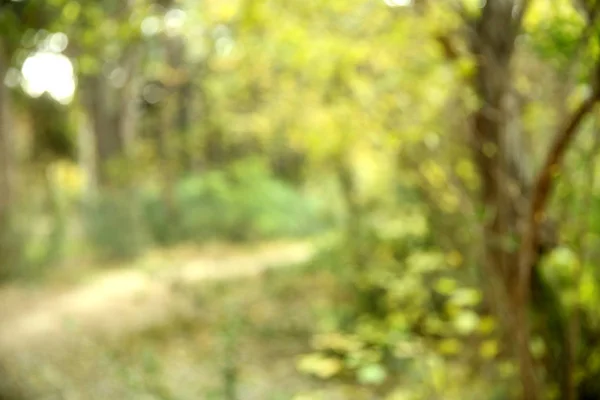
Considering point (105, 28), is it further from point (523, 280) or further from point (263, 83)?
point (263, 83)

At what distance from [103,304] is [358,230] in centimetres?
339

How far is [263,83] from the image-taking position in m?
6.05

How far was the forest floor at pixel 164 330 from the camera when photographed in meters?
4.41

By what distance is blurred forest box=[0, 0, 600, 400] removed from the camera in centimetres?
244

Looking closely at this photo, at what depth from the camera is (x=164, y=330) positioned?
250 inches

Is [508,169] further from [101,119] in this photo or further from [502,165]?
[101,119]

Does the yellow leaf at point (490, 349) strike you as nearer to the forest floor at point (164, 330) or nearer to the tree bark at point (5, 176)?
the forest floor at point (164, 330)

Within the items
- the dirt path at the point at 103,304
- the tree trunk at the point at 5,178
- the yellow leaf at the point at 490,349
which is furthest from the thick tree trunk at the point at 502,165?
the tree trunk at the point at 5,178

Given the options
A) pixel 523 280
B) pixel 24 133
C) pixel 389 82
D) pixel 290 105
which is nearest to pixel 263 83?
pixel 290 105

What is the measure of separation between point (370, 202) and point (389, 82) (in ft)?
10.00

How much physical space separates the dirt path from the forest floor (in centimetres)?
1

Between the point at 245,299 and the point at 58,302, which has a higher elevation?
the point at 58,302

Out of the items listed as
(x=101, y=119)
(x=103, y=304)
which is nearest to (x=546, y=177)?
(x=103, y=304)

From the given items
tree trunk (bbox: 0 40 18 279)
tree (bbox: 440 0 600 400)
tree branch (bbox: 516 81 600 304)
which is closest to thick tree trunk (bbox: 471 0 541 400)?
tree (bbox: 440 0 600 400)
